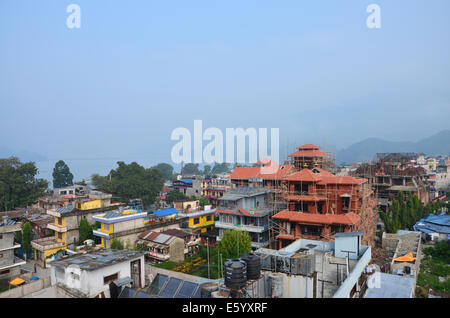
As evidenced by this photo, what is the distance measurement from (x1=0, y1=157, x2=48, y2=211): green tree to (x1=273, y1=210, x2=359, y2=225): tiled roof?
38.2 meters

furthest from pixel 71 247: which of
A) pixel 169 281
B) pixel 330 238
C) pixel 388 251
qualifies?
pixel 388 251

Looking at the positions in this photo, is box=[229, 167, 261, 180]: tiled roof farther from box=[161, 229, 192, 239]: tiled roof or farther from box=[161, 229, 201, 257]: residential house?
box=[161, 229, 192, 239]: tiled roof

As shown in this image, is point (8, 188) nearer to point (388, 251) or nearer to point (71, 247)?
point (71, 247)

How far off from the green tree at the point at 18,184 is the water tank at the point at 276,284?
43611mm

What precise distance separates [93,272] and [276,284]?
8866 millimetres

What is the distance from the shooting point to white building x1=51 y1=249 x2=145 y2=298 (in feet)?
48.1

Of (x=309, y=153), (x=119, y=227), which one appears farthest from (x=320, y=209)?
(x=119, y=227)

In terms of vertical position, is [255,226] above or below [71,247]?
above

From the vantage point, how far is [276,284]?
11.8 m

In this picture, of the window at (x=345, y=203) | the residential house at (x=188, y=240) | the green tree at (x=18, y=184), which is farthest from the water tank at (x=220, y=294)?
the green tree at (x=18, y=184)

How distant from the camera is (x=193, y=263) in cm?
2492
